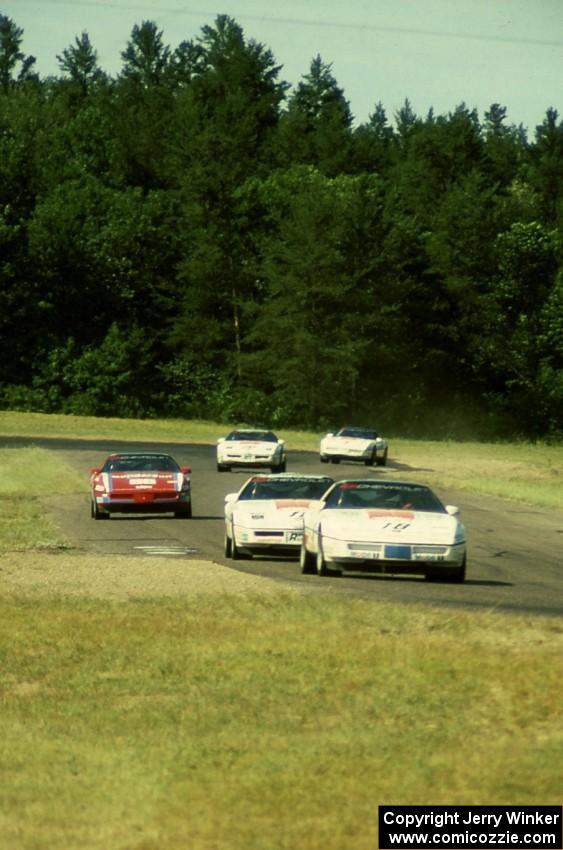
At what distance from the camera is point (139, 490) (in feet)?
114

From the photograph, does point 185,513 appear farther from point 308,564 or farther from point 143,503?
point 308,564

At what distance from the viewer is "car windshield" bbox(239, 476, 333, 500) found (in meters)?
26.5

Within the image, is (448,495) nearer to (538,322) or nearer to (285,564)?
(285,564)

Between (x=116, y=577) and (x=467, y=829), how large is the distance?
1444 centimetres

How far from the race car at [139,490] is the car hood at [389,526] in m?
12.5

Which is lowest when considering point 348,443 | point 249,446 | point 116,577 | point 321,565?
point 348,443

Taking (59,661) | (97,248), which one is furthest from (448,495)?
(97,248)

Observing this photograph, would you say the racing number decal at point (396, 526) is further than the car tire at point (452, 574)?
No

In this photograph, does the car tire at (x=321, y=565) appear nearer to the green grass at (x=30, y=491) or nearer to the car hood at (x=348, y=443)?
the green grass at (x=30, y=491)

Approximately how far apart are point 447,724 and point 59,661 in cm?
428

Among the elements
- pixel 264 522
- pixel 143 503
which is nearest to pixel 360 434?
pixel 143 503

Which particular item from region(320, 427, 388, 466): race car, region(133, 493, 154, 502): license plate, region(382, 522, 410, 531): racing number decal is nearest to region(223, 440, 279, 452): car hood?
region(320, 427, 388, 466): race car

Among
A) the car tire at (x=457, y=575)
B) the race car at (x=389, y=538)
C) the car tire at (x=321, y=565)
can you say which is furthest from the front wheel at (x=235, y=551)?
the car tire at (x=457, y=575)

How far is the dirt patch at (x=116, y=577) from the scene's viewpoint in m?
20.2
